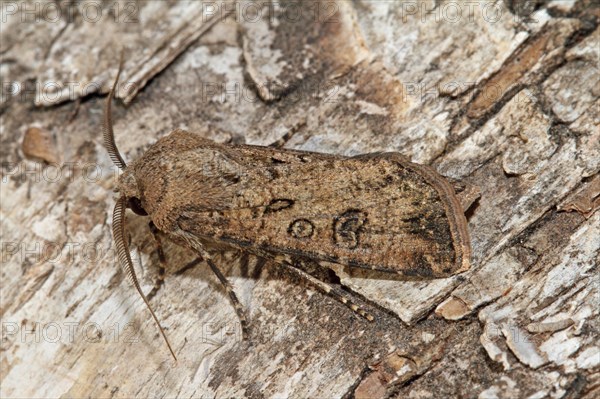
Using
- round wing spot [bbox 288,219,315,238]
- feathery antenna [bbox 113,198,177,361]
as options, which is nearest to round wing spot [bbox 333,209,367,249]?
round wing spot [bbox 288,219,315,238]

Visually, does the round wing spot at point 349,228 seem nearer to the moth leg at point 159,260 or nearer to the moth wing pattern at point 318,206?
the moth wing pattern at point 318,206

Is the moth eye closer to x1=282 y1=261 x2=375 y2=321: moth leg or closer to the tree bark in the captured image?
the tree bark

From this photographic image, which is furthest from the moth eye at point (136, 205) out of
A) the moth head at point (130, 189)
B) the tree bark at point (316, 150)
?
the tree bark at point (316, 150)

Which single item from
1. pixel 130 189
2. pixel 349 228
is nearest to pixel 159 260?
pixel 130 189

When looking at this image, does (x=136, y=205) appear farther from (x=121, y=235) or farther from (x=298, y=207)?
(x=298, y=207)

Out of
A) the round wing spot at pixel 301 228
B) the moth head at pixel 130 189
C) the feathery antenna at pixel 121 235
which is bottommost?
the round wing spot at pixel 301 228

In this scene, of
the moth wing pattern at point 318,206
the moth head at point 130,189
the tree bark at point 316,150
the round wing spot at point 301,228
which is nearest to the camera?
the tree bark at point 316,150

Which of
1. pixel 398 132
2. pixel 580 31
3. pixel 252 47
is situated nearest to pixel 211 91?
pixel 252 47

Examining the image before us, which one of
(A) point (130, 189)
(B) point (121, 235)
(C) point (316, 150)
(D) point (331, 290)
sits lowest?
(D) point (331, 290)
